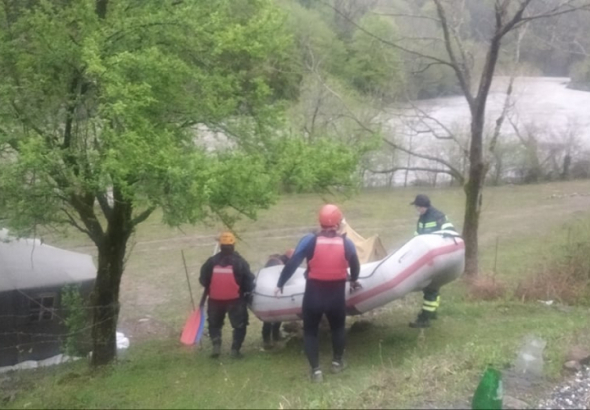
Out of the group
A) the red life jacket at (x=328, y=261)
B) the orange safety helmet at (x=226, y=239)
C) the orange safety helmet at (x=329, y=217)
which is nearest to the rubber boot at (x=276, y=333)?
the orange safety helmet at (x=226, y=239)

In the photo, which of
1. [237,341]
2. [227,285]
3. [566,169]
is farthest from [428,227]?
[566,169]

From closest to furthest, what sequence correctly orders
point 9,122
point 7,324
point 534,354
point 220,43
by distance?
point 534,354 < point 9,122 < point 220,43 < point 7,324

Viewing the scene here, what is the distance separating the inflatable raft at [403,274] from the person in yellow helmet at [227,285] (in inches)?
19.1

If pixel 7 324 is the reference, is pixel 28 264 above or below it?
above

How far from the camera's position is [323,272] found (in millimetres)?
8086

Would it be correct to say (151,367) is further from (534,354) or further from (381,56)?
(381,56)

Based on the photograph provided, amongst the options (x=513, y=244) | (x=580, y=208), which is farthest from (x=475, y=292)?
(x=580, y=208)

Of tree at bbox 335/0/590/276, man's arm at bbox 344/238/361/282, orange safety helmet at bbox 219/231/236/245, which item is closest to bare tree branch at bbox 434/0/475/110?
tree at bbox 335/0/590/276

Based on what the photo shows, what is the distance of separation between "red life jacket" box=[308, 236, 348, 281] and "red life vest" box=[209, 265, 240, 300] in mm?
1785

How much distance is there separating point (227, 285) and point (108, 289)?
235cm

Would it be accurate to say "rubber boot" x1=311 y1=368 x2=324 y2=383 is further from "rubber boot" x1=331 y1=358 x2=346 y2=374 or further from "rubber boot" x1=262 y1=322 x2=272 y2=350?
"rubber boot" x1=262 y1=322 x2=272 y2=350

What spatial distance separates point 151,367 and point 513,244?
54.6ft

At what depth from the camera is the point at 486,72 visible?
46.0 feet

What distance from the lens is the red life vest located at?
966 cm
